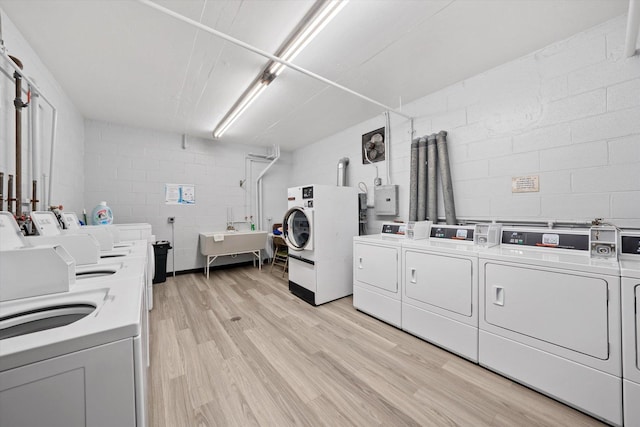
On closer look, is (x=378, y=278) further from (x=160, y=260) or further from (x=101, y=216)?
(x=101, y=216)

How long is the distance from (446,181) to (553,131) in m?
0.90

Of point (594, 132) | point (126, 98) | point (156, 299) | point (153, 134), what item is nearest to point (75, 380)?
point (156, 299)

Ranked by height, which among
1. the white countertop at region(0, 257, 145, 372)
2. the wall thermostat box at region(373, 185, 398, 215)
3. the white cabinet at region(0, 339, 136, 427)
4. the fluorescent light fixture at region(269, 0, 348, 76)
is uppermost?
the fluorescent light fixture at region(269, 0, 348, 76)

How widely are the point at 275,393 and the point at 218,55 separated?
2781 millimetres

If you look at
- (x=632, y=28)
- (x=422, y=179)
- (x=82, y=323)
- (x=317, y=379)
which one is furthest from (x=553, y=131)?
(x=82, y=323)

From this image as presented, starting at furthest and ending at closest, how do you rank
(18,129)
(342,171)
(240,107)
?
1. (342,171)
2. (240,107)
3. (18,129)

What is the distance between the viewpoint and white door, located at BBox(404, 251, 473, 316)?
1.85 meters

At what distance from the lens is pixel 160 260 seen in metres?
3.88

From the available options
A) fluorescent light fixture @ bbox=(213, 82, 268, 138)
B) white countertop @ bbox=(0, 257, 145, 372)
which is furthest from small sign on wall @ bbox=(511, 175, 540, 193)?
white countertop @ bbox=(0, 257, 145, 372)

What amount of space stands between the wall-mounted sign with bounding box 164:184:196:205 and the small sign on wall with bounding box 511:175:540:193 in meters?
4.80

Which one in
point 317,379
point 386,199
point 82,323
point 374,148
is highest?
point 374,148

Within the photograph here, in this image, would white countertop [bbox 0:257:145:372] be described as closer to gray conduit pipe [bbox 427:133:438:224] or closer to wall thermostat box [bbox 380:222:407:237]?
wall thermostat box [bbox 380:222:407:237]

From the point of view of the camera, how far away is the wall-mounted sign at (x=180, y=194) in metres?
4.21

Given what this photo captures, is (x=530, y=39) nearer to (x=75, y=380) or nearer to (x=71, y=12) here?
(x=75, y=380)
